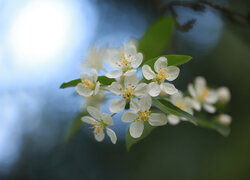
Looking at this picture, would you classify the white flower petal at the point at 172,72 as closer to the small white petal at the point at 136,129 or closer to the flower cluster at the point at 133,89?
the flower cluster at the point at 133,89

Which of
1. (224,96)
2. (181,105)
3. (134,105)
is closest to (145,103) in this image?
(134,105)

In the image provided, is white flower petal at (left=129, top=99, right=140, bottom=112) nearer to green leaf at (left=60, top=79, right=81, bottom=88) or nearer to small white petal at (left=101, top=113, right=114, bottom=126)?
small white petal at (left=101, top=113, right=114, bottom=126)

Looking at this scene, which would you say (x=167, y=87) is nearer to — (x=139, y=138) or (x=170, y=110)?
(x=170, y=110)

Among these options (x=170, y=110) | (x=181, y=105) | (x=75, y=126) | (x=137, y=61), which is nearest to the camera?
(x=170, y=110)

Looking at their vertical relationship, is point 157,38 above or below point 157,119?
above

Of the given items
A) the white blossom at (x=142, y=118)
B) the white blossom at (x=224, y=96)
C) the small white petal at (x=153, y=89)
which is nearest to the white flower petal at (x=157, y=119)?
the white blossom at (x=142, y=118)

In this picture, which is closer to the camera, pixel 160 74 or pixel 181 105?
pixel 160 74

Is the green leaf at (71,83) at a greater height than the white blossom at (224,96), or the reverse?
the green leaf at (71,83)
